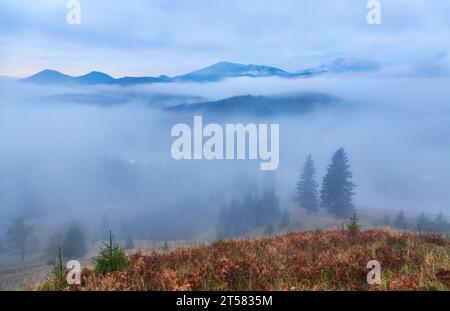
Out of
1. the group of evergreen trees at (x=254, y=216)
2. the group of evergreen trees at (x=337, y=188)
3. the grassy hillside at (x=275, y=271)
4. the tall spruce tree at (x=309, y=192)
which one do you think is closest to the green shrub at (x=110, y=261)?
the grassy hillside at (x=275, y=271)

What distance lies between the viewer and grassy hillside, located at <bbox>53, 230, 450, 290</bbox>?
9.21 metres

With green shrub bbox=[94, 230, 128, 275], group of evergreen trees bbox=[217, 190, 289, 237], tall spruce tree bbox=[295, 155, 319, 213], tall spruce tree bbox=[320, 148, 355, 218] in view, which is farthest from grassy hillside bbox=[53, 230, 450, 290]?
group of evergreen trees bbox=[217, 190, 289, 237]

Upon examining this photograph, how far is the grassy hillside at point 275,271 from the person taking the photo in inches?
363

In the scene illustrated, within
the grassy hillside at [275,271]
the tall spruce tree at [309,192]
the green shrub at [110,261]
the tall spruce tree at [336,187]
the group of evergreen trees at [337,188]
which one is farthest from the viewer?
the tall spruce tree at [309,192]

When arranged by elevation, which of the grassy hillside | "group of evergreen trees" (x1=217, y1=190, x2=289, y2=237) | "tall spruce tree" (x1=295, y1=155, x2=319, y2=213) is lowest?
"group of evergreen trees" (x1=217, y1=190, x2=289, y2=237)

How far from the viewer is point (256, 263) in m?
10.4

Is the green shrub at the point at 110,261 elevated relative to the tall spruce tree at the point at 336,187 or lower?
elevated

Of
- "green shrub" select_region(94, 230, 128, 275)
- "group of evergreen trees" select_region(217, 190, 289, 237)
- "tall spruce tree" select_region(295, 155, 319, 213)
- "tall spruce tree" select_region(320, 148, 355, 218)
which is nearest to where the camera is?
"green shrub" select_region(94, 230, 128, 275)

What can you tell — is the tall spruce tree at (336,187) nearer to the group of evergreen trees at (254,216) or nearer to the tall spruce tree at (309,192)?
the tall spruce tree at (309,192)

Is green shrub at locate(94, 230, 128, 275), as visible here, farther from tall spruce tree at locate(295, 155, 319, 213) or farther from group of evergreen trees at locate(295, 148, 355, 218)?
tall spruce tree at locate(295, 155, 319, 213)

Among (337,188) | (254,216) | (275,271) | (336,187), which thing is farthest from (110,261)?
(254,216)
